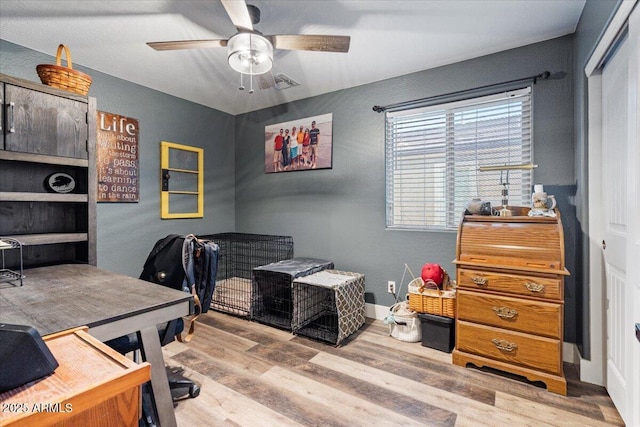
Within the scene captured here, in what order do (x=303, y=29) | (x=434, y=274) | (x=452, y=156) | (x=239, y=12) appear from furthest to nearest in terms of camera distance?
(x=452, y=156) → (x=434, y=274) → (x=303, y=29) → (x=239, y=12)

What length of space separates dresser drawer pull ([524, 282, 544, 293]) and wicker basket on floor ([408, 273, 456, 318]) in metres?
0.55

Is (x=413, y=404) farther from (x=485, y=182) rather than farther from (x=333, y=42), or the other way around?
(x=333, y=42)

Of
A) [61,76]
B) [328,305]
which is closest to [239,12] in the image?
[61,76]

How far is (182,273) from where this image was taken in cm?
182

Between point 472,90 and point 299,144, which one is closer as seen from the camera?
point 472,90

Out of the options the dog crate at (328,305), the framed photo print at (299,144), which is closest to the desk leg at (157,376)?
the dog crate at (328,305)

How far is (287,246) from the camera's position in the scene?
3.71 metres

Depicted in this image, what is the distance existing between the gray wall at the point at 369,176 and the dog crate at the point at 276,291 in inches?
19.1

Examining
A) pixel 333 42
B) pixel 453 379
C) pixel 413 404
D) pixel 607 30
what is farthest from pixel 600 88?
pixel 413 404

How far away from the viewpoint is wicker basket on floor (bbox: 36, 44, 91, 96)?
76.9 inches

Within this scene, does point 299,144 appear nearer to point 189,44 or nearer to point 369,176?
point 369,176

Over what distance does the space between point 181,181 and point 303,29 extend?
2293mm

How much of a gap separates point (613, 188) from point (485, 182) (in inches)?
35.3

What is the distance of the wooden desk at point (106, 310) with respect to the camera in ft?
3.35
